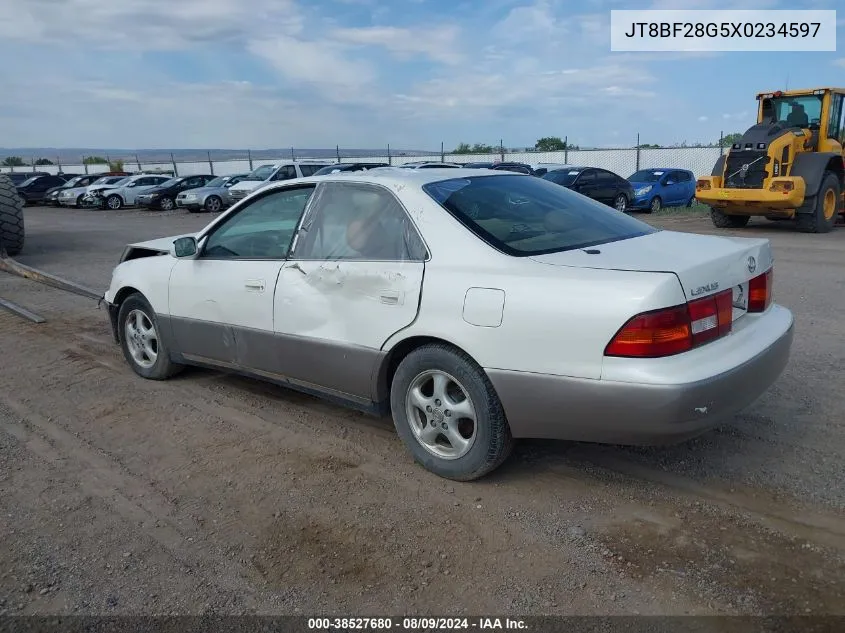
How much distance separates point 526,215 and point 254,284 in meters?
1.69

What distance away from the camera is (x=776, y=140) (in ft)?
45.6

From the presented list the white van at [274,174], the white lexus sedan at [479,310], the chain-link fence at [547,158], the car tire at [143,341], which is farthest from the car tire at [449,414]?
the chain-link fence at [547,158]

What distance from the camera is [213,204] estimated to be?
1007 inches

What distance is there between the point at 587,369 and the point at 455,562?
980 mm

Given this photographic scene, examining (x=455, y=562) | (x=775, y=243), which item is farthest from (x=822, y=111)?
(x=455, y=562)

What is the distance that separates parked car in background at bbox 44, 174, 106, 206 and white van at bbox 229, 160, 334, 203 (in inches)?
465

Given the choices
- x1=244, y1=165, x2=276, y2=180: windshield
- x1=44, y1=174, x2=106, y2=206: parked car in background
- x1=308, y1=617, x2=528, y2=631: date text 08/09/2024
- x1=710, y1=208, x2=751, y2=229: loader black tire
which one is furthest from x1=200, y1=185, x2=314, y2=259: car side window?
x1=44, y1=174, x2=106, y2=206: parked car in background

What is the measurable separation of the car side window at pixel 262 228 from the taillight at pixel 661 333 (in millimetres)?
2148

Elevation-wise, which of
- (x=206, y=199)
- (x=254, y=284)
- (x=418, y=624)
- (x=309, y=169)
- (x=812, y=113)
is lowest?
(x=418, y=624)

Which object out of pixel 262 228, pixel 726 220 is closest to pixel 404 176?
pixel 262 228

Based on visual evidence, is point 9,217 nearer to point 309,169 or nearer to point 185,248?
point 185,248

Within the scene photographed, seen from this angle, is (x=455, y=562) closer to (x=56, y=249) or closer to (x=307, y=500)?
(x=307, y=500)

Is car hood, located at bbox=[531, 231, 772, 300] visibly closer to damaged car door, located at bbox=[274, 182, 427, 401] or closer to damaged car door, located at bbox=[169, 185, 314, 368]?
damaged car door, located at bbox=[274, 182, 427, 401]

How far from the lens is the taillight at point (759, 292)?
3.66 meters
